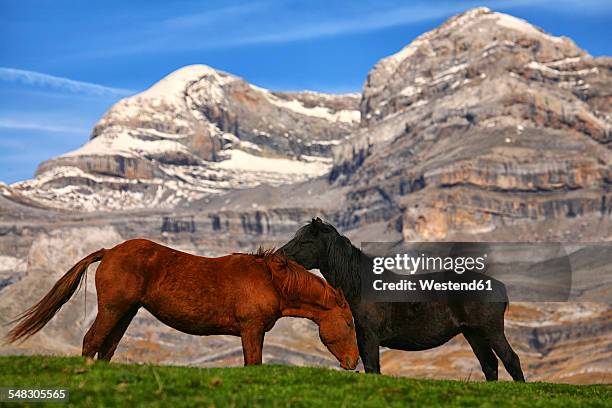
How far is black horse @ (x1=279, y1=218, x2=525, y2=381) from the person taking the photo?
2492 centimetres

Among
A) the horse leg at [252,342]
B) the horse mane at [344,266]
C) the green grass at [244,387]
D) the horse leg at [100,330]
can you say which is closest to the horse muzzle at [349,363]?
the green grass at [244,387]

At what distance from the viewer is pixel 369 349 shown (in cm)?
2498

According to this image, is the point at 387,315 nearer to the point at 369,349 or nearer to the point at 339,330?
the point at 369,349

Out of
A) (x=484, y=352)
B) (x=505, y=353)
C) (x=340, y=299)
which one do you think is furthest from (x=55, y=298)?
(x=505, y=353)

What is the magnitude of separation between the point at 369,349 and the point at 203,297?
539cm

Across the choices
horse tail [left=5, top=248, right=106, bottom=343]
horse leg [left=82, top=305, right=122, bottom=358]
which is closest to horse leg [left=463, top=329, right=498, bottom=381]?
horse leg [left=82, top=305, right=122, bottom=358]

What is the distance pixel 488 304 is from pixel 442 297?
140 centimetres

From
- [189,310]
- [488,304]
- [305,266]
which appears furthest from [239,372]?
[488,304]

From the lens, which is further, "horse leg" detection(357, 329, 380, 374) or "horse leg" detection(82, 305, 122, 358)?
"horse leg" detection(357, 329, 380, 374)

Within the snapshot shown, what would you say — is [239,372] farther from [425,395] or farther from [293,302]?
[425,395]

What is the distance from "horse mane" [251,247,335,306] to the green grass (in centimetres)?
160

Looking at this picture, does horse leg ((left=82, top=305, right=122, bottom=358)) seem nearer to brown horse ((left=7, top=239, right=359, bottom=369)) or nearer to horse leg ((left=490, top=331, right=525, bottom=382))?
brown horse ((left=7, top=239, right=359, bottom=369))

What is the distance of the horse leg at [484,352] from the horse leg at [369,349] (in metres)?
3.35

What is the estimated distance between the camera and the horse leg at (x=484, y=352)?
89.7ft
